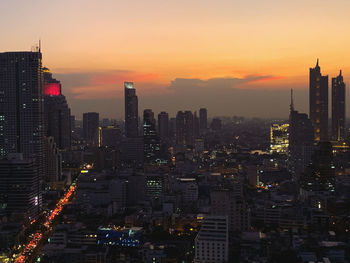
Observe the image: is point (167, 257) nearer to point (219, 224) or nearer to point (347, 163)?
point (219, 224)

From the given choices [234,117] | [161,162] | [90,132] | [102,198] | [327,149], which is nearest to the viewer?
[102,198]

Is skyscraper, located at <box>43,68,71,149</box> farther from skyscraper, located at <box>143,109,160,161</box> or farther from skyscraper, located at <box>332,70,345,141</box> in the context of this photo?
skyscraper, located at <box>332,70,345,141</box>

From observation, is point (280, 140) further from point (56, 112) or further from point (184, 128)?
point (56, 112)

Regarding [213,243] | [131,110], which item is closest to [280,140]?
[131,110]

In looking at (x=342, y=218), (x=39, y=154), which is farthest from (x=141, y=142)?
(x=342, y=218)

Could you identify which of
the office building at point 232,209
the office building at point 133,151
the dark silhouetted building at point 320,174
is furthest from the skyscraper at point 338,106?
the office building at point 232,209

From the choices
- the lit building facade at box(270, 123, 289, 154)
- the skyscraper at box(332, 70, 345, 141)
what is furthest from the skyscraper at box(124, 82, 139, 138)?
the skyscraper at box(332, 70, 345, 141)
